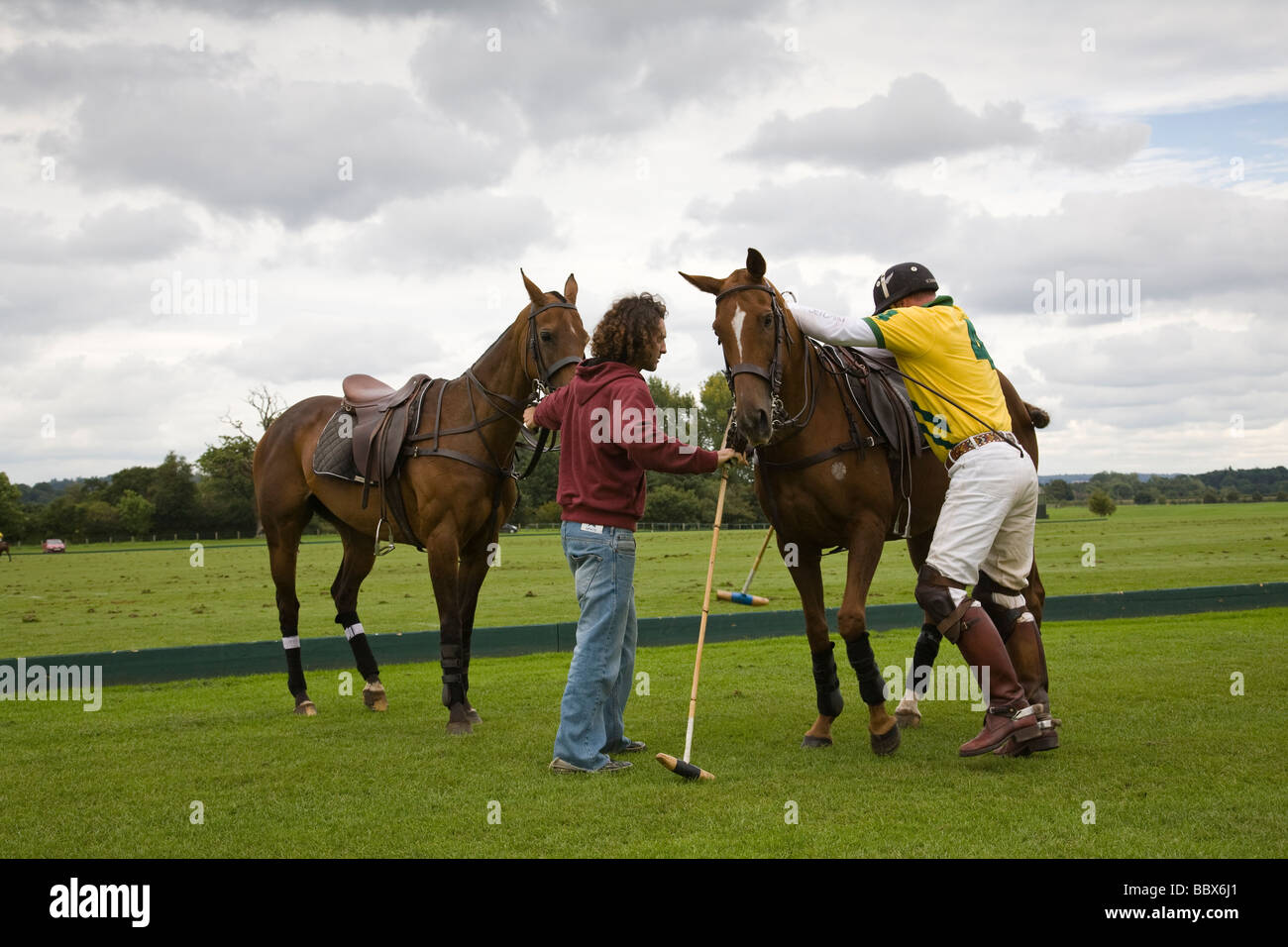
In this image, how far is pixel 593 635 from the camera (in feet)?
19.4

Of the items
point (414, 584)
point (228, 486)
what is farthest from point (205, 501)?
point (414, 584)

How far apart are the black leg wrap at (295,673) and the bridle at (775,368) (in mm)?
4528

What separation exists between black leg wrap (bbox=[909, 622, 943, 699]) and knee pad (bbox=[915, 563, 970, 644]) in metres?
1.81

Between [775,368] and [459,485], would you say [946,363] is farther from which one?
[459,485]

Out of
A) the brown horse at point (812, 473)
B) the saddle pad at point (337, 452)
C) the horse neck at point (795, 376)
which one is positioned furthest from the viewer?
the saddle pad at point (337, 452)

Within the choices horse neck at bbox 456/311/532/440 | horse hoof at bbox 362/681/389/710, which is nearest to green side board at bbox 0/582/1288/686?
horse hoof at bbox 362/681/389/710

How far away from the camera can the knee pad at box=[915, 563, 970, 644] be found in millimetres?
5723

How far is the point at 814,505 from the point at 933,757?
1.64 m

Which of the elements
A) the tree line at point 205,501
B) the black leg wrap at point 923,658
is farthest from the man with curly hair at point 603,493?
the tree line at point 205,501

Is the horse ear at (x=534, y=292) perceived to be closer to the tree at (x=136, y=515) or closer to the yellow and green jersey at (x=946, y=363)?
the yellow and green jersey at (x=946, y=363)

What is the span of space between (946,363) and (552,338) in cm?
265

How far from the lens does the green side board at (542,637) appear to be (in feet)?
31.6
